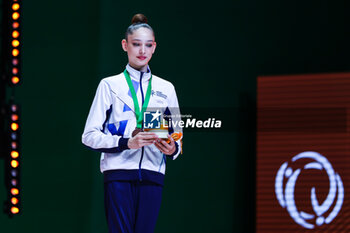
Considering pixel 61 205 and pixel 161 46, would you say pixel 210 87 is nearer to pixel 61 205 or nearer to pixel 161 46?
pixel 161 46

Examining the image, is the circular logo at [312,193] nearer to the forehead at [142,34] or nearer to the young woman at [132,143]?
the young woman at [132,143]

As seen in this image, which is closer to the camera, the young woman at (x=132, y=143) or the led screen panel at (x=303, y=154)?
the young woman at (x=132, y=143)

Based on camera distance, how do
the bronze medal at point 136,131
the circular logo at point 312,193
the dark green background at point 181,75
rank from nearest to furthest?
the bronze medal at point 136,131
the circular logo at point 312,193
the dark green background at point 181,75

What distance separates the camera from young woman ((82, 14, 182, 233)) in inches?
128

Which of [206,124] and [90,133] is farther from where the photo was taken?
[206,124]

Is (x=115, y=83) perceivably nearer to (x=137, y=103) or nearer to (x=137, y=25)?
(x=137, y=103)

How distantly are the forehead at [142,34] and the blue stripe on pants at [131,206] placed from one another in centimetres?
83

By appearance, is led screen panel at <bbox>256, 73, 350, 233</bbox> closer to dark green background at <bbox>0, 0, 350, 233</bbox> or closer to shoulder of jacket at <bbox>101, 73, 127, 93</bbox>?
dark green background at <bbox>0, 0, 350, 233</bbox>

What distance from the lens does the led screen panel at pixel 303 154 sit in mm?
5109

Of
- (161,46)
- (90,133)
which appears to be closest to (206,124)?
(161,46)

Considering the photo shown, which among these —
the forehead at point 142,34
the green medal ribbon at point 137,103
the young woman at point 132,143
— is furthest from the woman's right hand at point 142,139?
the forehead at point 142,34

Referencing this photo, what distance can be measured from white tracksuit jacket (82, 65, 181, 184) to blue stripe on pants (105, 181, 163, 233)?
0.05m

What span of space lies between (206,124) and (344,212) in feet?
4.59

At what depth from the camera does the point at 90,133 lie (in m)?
3.31
